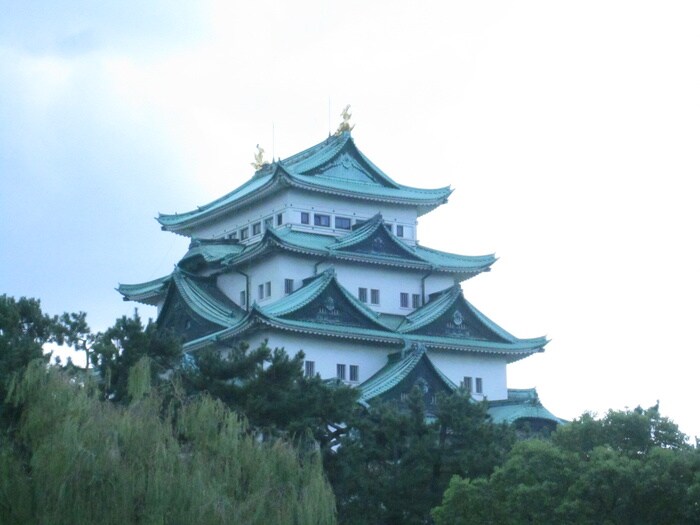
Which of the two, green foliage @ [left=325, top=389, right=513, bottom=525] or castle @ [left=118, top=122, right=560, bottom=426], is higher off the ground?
castle @ [left=118, top=122, right=560, bottom=426]

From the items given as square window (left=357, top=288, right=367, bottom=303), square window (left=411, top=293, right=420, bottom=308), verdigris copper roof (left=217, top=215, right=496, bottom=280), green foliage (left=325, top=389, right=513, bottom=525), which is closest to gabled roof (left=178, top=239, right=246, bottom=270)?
verdigris copper roof (left=217, top=215, right=496, bottom=280)

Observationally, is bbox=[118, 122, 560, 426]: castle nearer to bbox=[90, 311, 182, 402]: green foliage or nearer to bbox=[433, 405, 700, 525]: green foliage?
bbox=[90, 311, 182, 402]: green foliage

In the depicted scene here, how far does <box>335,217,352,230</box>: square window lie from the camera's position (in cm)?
5128

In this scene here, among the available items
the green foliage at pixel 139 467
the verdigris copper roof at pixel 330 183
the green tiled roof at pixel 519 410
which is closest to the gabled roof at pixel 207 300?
the verdigris copper roof at pixel 330 183

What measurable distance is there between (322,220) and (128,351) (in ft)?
54.8

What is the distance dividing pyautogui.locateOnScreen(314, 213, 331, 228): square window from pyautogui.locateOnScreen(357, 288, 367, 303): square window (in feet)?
10.1

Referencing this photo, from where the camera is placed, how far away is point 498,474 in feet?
101

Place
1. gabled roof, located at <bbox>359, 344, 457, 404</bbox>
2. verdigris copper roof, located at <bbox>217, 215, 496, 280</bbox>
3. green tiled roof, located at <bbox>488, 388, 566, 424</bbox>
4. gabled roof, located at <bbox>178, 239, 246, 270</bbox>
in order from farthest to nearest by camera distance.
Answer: gabled roof, located at <bbox>178, 239, 246, 270</bbox> → verdigris copper roof, located at <bbox>217, 215, 496, 280</bbox> → green tiled roof, located at <bbox>488, 388, 566, 424</bbox> → gabled roof, located at <bbox>359, 344, 457, 404</bbox>

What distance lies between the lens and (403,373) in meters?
44.7

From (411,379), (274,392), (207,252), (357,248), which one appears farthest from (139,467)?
(207,252)

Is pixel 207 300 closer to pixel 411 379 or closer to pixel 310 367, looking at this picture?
pixel 310 367

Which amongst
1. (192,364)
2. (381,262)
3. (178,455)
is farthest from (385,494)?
(381,262)

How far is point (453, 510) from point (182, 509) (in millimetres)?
9311

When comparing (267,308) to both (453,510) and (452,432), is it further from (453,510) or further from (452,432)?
(453,510)
